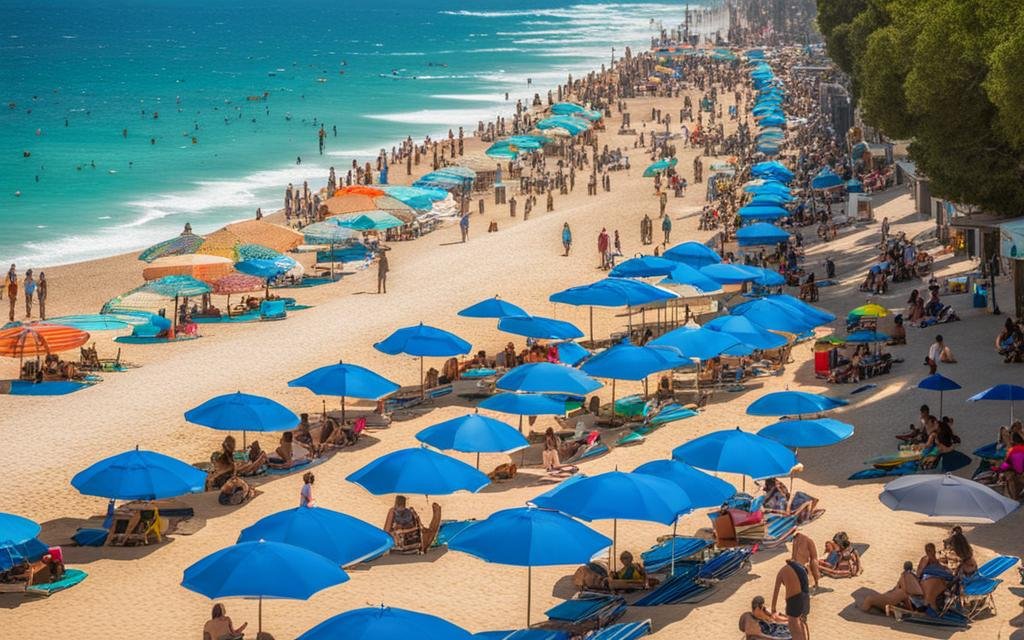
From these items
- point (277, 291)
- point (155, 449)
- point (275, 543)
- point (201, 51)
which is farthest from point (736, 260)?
point (201, 51)

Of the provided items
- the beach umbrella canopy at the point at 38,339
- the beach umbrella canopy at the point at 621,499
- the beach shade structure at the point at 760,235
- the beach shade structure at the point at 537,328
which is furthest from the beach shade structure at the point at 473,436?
the beach shade structure at the point at 760,235

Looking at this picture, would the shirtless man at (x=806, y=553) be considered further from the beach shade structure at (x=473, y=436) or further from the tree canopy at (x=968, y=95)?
the tree canopy at (x=968, y=95)

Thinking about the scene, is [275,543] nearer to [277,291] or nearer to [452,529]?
[452,529]

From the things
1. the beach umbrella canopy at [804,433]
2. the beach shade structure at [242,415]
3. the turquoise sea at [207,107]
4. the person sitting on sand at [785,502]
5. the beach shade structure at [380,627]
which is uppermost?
the beach shade structure at [380,627]

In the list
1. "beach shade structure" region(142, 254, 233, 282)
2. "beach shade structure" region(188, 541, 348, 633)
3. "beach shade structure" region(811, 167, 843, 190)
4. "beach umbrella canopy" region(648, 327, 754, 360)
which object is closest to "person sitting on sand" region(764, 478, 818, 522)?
"beach umbrella canopy" region(648, 327, 754, 360)

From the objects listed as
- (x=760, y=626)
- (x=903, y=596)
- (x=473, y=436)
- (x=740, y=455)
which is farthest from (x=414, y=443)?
(x=903, y=596)

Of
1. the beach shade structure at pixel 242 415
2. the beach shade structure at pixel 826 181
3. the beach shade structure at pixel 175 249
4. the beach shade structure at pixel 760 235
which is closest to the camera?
the beach shade structure at pixel 242 415
